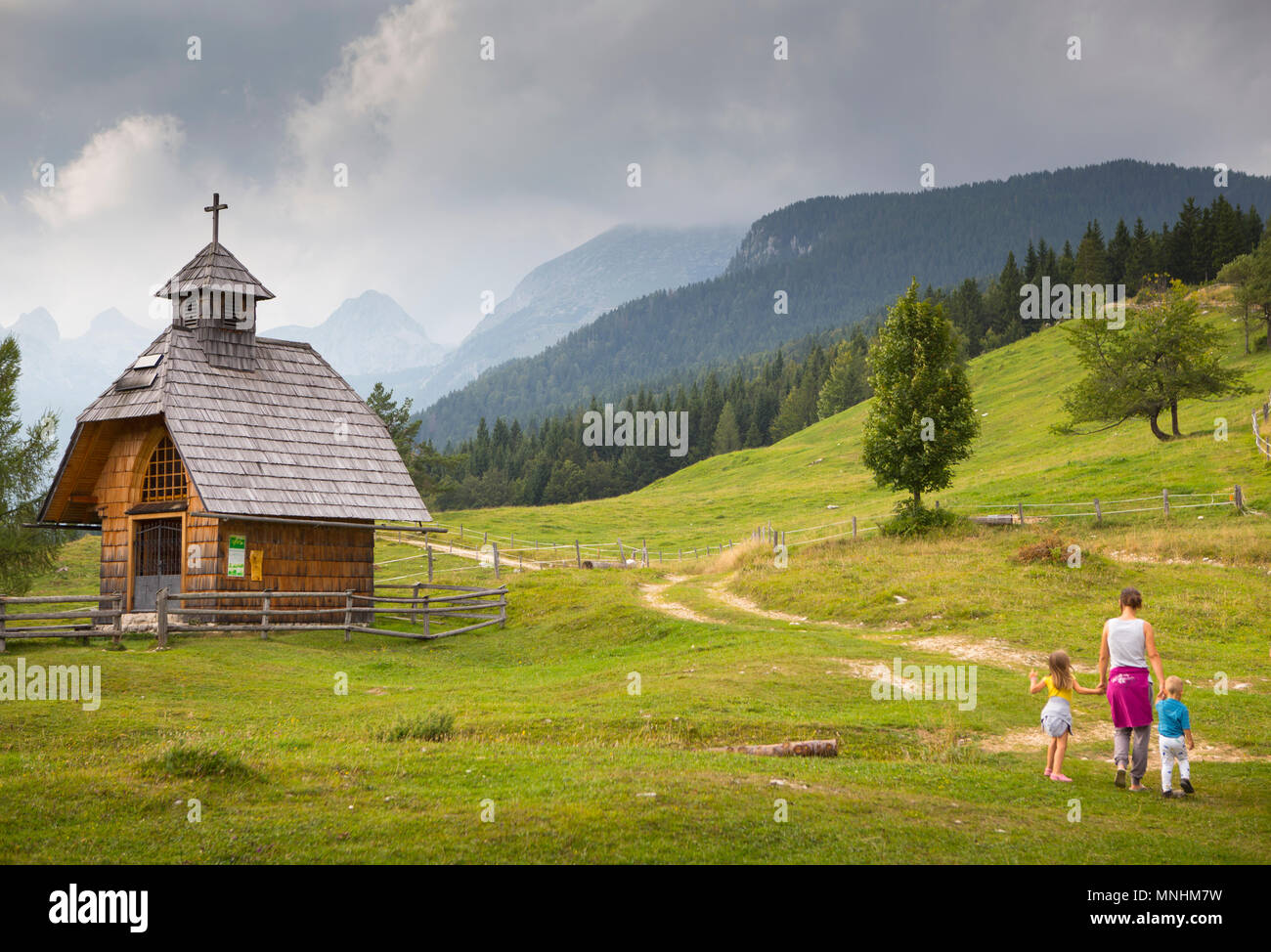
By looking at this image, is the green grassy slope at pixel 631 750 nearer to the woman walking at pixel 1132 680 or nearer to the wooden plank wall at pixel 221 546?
the woman walking at pixel 1132 680

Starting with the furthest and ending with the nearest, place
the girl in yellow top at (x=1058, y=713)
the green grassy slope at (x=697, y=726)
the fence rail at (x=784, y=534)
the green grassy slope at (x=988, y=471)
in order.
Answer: the green grassy slope at (x=988, y=471), the fence rail at (x=784, y=534), the girl in yellow top at (x=1058, y=713), the green grassy slope at (x=697, y=726)

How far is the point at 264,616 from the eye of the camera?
81.4 ft

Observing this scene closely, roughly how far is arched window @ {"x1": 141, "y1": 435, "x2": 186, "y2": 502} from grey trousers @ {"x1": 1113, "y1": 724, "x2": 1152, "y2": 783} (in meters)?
24.8

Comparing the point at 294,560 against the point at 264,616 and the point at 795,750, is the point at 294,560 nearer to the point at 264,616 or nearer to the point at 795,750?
the point at 264,616

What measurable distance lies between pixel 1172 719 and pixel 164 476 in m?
26.5

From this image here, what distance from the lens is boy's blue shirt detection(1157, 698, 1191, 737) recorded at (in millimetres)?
10977

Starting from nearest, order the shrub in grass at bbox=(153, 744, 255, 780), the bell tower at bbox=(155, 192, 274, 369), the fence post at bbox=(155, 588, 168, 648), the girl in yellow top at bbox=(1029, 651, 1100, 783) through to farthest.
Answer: the shrub in grass at bbox=(153, 744, 255, 780) < the girl in yellow top at bbox=(1029, 651, 1100, 783) < the fence post at bbox=(155, 588, 168, 648) < the bell tower at bbox=(155, 192, 274, 369)

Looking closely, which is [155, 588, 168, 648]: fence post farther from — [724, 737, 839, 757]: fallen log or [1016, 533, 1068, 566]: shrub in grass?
[1016, 533, 1068, 566]: shrub in grass

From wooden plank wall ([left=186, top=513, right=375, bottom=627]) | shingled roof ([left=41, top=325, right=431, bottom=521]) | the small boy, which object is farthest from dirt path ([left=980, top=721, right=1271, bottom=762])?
wooden plank wall ([left=186, top=513, right=375, bottom=627])

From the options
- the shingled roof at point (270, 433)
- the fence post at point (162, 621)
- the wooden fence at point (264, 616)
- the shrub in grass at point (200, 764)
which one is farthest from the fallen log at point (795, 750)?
the shingled roof at point (270, 433)

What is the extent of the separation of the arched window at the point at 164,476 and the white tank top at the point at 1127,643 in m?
24.6

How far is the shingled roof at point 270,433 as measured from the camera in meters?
25.8

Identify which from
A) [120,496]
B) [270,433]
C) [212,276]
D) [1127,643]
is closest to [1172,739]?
[1127,643]

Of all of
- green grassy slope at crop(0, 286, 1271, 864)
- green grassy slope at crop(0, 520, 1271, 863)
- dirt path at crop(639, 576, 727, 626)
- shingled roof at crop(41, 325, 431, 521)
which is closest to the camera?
green grassy slope at crop(0, 520, 1271, 863)
